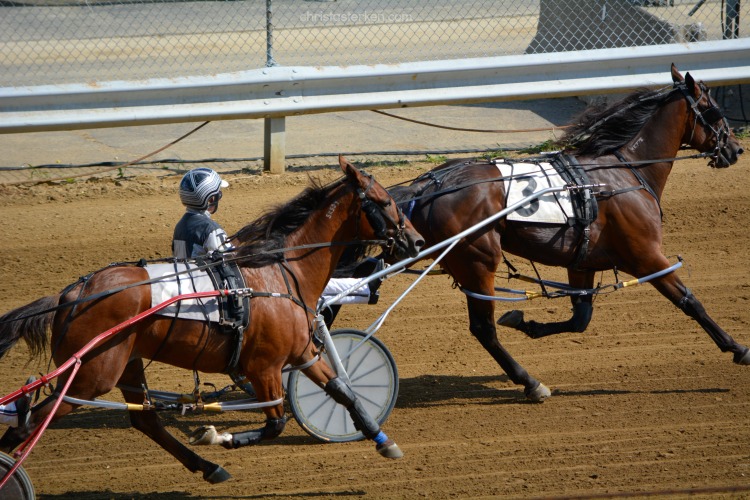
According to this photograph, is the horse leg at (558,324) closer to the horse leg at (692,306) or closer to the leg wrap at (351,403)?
the horse leg at (692,306)

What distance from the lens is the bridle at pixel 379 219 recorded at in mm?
5254

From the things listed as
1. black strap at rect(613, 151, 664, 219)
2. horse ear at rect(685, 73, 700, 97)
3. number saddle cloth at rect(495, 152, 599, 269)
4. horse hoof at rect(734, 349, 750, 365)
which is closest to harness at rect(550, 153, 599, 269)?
number saddle cloth at rect(495, 152, 599, 269)

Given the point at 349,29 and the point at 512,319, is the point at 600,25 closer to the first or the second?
the point at 349,29

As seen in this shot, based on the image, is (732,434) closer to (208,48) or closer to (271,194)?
(271,194)

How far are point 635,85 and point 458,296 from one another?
3.76 meters

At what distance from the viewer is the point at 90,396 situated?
16.0ft

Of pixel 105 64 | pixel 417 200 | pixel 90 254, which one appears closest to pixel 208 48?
pixel 105 64

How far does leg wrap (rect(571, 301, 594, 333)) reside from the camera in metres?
7.13

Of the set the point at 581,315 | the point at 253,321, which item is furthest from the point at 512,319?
the point at 253,321

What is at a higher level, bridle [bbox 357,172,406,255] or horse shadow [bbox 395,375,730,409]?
bridle [bbox 357,172,406,255]

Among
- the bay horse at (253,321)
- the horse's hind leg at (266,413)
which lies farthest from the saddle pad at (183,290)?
the horse's hind leg at (266,413)

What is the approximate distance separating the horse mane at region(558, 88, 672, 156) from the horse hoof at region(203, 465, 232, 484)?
3.72 meters

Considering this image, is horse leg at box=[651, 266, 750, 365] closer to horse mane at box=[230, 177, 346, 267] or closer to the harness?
the harness

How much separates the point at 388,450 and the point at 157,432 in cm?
140
